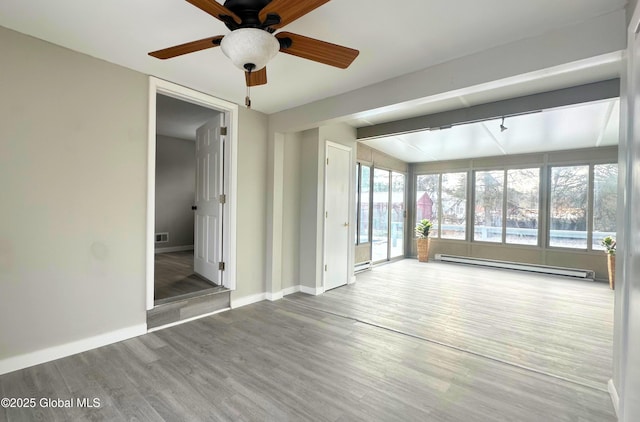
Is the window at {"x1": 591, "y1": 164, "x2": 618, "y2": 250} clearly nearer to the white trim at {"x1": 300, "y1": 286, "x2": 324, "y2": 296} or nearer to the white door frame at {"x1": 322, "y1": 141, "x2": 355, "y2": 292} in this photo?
the white door frame at {"x1": 322, "y1": 141, "x2": 355, "y2": 292}

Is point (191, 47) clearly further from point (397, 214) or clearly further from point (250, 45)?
point (397, 214)

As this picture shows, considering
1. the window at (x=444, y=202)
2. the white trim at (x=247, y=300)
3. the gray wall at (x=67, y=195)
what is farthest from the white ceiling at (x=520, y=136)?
the gray wall at (x=67, y=195)

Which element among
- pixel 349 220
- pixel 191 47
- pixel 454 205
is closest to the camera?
pixel 191 47

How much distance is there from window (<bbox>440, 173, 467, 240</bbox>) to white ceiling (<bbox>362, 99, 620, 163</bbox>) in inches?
23.6

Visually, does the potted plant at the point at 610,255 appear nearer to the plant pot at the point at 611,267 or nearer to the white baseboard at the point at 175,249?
the plant pot at the point at 611,267

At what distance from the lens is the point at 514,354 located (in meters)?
2.43

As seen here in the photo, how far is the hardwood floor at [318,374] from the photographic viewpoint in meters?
1.72

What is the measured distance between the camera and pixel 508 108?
3.37m

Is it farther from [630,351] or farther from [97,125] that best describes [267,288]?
[630,351]

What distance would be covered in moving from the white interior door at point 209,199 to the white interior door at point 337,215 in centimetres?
145

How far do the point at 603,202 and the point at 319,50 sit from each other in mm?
6276

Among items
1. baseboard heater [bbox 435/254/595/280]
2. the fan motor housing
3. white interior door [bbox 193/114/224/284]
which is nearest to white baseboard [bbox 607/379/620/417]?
the fan motor housing

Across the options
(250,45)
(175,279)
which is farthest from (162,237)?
(250,45)

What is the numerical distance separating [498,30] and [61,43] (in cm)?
315
